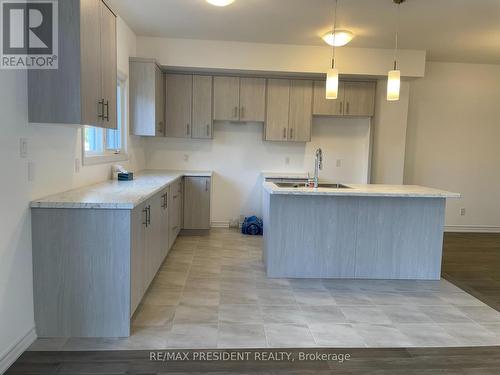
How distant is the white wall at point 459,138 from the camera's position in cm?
559

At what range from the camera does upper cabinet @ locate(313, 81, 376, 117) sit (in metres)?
5.23

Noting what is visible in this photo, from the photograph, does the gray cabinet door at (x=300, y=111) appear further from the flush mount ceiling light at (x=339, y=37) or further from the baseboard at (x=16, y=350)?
the baseboard at (x=16, y=350)

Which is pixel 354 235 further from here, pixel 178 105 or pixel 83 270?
pixel 178 105

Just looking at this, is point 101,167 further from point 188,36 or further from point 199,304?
point 188,36

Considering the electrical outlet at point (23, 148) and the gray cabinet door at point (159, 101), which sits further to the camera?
the gray cabinet door at point (159, 101)

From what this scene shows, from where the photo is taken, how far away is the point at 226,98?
518 cm

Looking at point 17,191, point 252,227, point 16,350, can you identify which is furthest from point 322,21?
point 16,350

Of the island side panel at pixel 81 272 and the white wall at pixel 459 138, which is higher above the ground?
the white wall at pixel 459 138

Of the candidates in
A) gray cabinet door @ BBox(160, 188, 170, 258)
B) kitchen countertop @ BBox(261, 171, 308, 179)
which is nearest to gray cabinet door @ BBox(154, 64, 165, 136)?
gray cabinet door @ BBox(160, 188, 170, 258)

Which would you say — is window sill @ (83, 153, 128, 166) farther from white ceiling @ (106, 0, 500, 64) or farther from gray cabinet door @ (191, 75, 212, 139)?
white ceiling @ (106, 0, 500, 64)

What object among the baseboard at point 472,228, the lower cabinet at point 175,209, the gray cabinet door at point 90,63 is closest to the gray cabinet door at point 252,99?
the lower cabinet at point 175,209

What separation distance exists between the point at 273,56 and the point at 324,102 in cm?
102

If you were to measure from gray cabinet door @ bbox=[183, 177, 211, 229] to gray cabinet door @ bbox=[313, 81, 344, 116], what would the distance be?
193cm
